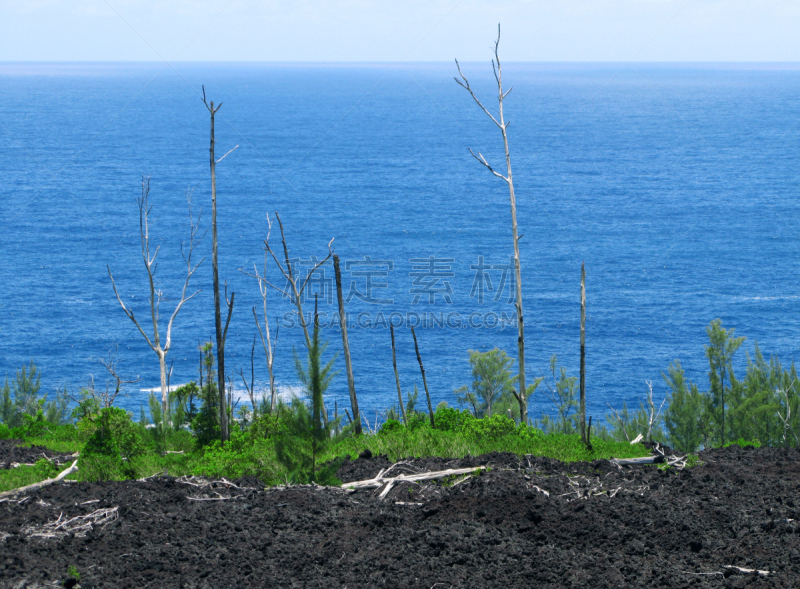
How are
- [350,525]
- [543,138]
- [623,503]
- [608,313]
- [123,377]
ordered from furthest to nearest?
[543,138]
[608,313]
[123,377]
[623,503]
[350,525]

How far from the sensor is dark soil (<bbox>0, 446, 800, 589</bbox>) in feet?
26.6

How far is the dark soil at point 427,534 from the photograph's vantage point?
8102 millimetres

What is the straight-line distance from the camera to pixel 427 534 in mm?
9156

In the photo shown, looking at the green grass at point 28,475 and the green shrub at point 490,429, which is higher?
the green grass at point 28,475

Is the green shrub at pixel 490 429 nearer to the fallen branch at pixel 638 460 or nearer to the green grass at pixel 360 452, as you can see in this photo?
the green grass at pixel 360 452

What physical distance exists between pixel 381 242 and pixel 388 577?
8579 centimetres

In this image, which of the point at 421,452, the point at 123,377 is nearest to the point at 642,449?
the point at 421,452

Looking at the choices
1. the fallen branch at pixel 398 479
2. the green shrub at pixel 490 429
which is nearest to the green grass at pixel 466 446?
the green shrub at pixel 490 429

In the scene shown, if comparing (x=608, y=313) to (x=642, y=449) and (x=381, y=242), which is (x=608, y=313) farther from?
(x=642, y=449)

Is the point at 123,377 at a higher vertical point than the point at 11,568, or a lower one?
lower

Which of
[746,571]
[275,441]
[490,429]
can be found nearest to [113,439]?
[275,441]

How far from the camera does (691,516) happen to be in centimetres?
966

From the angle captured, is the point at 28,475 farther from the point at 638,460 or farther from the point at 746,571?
the point at 746,571

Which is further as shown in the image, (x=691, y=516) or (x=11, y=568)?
(x=691, y=516)
